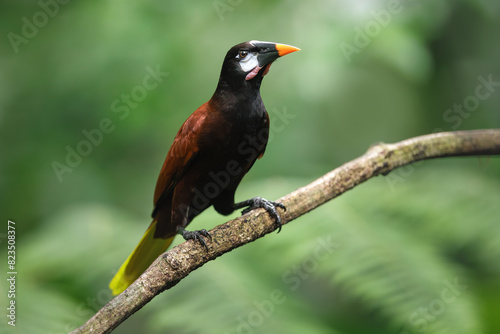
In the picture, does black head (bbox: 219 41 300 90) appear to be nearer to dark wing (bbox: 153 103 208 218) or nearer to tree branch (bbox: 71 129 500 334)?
dark wing (bbox: 153 103 208 218)

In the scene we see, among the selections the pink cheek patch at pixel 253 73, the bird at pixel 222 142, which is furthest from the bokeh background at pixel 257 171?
the pink cheek patch at pixel 253 73

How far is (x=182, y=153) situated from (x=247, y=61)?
0.44m

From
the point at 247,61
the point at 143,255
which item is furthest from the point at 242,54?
the point at 143,255

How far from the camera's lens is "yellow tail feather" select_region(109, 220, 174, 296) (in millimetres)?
2197

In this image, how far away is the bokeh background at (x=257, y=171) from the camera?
251 centimetres

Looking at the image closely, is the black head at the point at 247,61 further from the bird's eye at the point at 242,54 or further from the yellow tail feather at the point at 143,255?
the yellow tail feather at the point at 143,255

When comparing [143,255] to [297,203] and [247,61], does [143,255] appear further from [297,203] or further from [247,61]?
[247,61]

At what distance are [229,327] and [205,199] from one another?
0.61 meters

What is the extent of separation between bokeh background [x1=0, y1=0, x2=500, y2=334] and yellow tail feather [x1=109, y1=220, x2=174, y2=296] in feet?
1.09

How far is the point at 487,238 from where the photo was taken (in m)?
2.63

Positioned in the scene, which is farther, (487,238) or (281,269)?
(281,269)

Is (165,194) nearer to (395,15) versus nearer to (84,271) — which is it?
(84,271)

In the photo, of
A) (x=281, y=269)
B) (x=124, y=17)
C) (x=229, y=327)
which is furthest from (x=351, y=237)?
(x=124, y=17)

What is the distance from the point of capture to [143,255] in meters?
2.31
